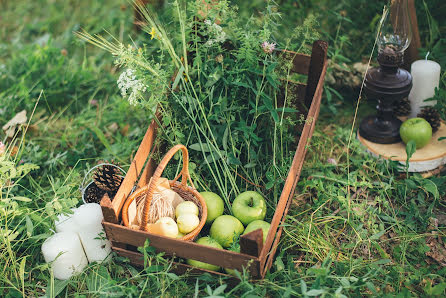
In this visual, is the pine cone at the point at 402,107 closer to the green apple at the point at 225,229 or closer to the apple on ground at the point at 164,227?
the green apple at the point at 225,229

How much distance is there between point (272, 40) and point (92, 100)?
5.32ft

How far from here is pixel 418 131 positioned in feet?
8.77

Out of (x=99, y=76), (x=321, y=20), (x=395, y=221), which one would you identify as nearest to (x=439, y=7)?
(x=321, y=20)

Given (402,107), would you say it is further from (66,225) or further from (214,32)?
(66,225)

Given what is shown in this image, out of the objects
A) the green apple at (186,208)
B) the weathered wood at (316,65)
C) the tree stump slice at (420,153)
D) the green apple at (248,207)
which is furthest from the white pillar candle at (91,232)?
the tree stump slice at (420,153)

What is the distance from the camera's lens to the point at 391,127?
285 centimetres

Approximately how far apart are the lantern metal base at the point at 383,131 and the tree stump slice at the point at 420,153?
0.03 metres

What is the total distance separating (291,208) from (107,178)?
108 centimetres

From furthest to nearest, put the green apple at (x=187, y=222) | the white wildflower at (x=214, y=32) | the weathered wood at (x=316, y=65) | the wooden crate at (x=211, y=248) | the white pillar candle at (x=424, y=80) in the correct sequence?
the white pillar candle at (x=424, y=80), the weathered wood at (x=316, y=65), the white wildflower at (x=214, y=32), the green apple at (x=187, y=222), the wooden crate at (x=211, y=248)

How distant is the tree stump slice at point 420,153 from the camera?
2686 millimetres

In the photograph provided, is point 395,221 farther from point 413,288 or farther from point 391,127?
point 391,127

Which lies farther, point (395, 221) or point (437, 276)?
point (395, 221)

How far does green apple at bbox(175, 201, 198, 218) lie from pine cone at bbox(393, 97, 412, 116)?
5.33 ft

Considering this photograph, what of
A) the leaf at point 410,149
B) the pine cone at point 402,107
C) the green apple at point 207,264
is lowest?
the green apple at point 207,264
